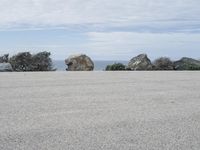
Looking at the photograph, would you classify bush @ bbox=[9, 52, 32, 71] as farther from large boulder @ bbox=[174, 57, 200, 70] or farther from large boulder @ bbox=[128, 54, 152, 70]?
large boulder @ bbox=[174, 57, 200, 70]

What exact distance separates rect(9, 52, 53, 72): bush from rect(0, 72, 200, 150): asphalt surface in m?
10.0

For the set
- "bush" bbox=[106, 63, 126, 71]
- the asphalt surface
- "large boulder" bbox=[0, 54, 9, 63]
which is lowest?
the asphalt surface

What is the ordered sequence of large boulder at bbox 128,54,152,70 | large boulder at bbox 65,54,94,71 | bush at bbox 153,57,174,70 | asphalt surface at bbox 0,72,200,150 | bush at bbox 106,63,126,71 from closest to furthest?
1. asphalt surface at bbox 0,72,200,150
2. bush at bbox 106,63,126,71
3. large boulder at bbox 128,54,152,70
4. large boulder at bbox 65,54,94,71
5. bush at bbox 153,57,174,70

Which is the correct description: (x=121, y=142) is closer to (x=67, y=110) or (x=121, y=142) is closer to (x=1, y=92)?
(x=67, y=110)

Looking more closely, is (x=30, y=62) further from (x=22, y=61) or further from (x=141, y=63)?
(x=141, y=63)

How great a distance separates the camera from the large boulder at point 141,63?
69.1 feet

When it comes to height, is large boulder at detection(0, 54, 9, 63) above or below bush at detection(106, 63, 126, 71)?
above

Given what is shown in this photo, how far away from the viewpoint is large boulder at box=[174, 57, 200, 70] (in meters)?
20.5

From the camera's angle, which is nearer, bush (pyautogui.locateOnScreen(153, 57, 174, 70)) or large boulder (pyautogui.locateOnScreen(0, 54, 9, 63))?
bush (pyautogui.locateOnScreen(153, 57, 174, 70))

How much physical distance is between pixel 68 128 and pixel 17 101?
2.69 m

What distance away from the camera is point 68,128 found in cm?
616

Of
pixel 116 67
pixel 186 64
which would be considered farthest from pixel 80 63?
pixel 186 64

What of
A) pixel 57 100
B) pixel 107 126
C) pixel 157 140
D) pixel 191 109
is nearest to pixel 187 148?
pixel 157 140

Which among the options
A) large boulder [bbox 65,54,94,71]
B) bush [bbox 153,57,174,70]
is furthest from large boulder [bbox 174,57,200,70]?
large boulder [bbox 65,54,94,71]
